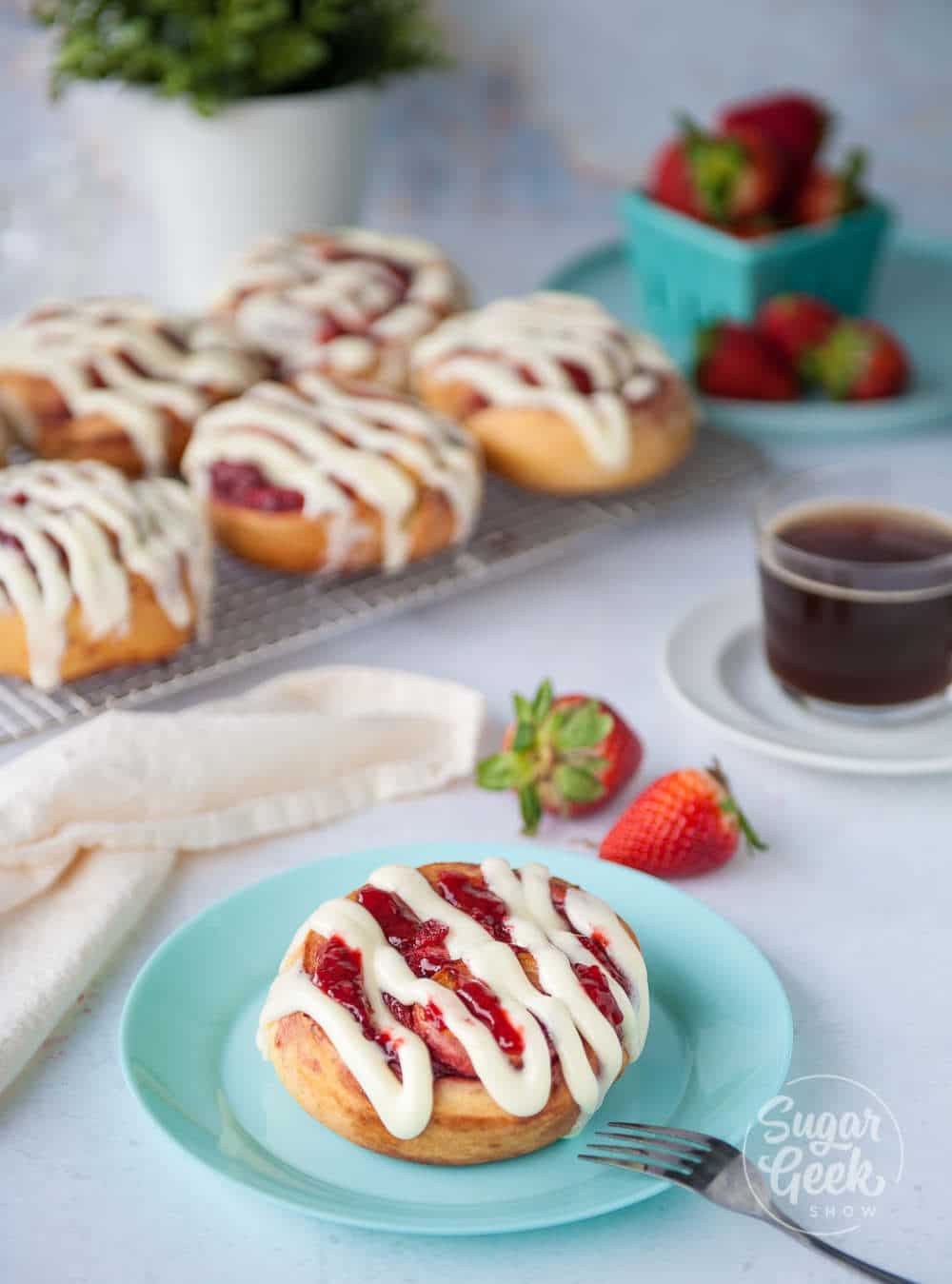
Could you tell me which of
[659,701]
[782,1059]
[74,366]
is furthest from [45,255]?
[782,1059]

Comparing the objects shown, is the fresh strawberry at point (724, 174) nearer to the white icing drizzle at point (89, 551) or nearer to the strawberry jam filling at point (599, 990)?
the white icing drizzle at point (89, 551)

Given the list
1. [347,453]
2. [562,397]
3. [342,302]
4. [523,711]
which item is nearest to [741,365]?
[562,397]

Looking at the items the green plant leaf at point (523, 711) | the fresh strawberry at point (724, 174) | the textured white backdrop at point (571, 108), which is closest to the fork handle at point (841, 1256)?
the green plant leaf at point (523, 711)

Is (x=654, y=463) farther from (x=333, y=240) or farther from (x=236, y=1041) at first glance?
(x=236, y=1041)

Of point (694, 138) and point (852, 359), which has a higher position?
point (694, 138)

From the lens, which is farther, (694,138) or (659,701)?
(694,138)

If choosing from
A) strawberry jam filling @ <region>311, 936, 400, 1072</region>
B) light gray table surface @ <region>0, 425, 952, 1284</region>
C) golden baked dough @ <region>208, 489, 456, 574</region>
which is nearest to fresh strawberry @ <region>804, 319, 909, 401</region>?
light gray table surface @ <region>0, 425, 952, 1284</region>

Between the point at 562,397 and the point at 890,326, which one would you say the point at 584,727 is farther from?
the point at 890,326
